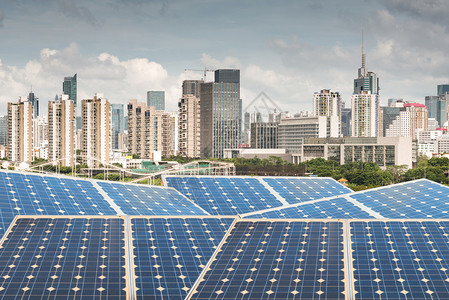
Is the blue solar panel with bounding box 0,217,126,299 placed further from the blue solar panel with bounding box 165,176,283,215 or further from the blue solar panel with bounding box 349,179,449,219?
the blue solar panel with bounding box 349,179,449,219

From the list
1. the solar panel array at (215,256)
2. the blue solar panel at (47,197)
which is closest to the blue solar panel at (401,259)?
the solar panel array at (215,256)

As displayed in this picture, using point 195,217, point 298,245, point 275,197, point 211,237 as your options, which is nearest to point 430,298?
point 298,245

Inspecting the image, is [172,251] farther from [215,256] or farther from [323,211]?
[323,211]

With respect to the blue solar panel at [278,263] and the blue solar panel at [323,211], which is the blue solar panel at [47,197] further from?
the blue solar panel at [278,263]

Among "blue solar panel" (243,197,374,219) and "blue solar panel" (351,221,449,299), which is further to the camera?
"blue solar panel" (243,197,374,219)

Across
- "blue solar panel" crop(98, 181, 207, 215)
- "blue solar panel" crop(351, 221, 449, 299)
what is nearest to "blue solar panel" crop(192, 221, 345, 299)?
"blue solar panel" crop(351, 221, 449, 299)

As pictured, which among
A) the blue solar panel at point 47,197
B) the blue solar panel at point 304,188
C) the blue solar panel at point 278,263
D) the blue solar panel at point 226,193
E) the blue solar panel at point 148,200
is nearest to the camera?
the blue solar panel at point 278,263
